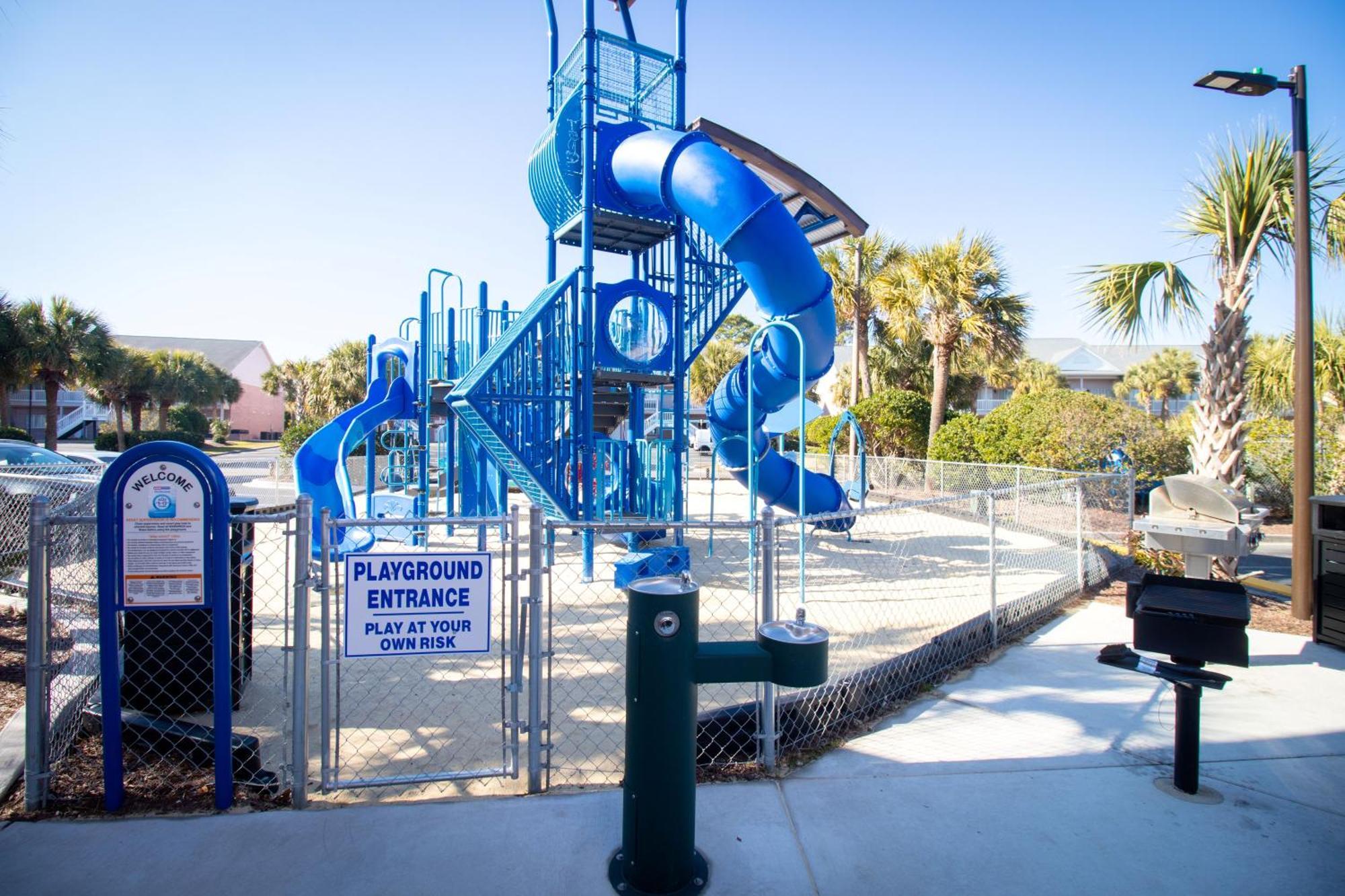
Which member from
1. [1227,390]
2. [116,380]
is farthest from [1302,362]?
[116,380]

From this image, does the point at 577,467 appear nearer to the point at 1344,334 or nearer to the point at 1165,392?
the point at 1344,334

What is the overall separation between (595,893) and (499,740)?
1.69 metres

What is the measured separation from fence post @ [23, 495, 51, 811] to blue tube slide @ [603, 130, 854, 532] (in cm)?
577

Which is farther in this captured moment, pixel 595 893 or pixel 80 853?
pixel 80 853

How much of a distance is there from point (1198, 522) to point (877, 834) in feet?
12.2

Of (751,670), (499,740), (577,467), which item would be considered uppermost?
(577,467)

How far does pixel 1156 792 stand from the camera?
3543 mm

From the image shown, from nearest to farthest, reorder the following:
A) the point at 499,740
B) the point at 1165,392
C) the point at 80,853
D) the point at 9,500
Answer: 1. the point at 80,853
2. the point at 499,740
3. the point at 9,500
4. the point at 1165,392

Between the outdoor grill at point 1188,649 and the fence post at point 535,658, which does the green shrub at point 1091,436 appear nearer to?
the outdoor grill at point 1188,649

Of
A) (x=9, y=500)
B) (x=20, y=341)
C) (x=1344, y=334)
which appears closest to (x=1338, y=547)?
(x=9, y=500)

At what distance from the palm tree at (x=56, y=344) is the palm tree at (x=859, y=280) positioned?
3012cm

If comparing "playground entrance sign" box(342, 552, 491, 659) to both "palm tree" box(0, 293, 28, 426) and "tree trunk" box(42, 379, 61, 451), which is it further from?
"tree trunk" box(42, 379, 61, 451)

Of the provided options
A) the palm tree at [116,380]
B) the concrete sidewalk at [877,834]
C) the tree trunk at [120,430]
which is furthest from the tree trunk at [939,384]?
the palm tree at [116,380]

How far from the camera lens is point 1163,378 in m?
38.3
